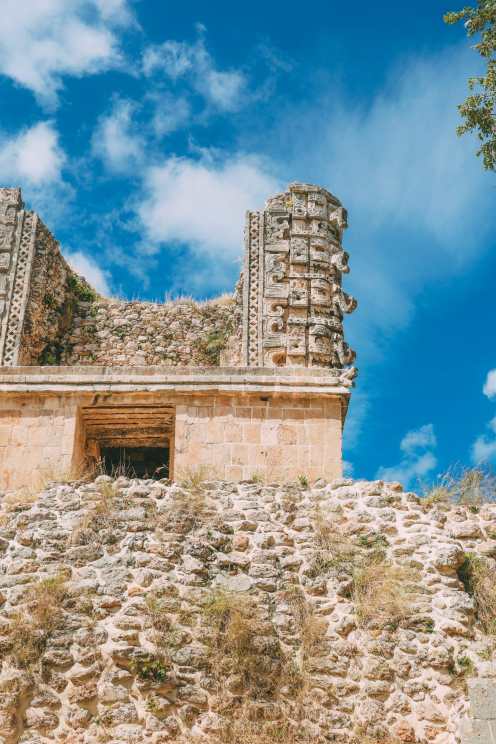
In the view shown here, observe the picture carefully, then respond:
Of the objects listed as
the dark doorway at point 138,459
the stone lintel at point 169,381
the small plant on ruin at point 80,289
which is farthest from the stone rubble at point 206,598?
the small plant on ruin at point 80,289

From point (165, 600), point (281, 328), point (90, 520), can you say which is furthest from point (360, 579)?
point (281, 328)

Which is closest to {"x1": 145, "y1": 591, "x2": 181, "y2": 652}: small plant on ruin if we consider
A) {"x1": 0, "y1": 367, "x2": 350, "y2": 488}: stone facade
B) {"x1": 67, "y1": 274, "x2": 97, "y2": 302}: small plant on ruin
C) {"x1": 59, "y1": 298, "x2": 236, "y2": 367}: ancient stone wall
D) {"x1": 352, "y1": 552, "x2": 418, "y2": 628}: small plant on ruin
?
{"x1": 352, "y1": 552, "x2": 418, "y2": 628}: small plant on ruin

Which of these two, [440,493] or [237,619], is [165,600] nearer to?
[237,619]

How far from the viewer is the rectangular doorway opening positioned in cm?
1103

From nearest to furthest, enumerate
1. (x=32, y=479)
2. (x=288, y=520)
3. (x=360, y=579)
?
(x=360, y=579), (x=288, y=520), (x=32, y=479)

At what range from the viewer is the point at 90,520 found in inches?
312

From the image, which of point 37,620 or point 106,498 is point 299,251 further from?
point 37,620

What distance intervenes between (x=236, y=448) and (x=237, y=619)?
3.80 metres

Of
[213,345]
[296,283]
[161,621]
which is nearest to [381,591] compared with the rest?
[161,621]

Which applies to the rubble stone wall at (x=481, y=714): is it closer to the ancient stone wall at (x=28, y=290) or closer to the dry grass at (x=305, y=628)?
the dry grass at (x=305, y=628)

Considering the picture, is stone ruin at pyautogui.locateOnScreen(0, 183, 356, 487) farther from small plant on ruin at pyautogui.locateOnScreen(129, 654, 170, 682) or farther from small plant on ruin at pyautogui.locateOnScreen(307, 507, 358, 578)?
small plant on ruin at pyautogui.locateOnScreen(129, 654, 170, 682)

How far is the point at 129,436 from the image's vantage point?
1172 cm

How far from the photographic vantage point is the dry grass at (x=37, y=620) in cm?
679

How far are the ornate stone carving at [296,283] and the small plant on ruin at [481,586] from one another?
213 inches
